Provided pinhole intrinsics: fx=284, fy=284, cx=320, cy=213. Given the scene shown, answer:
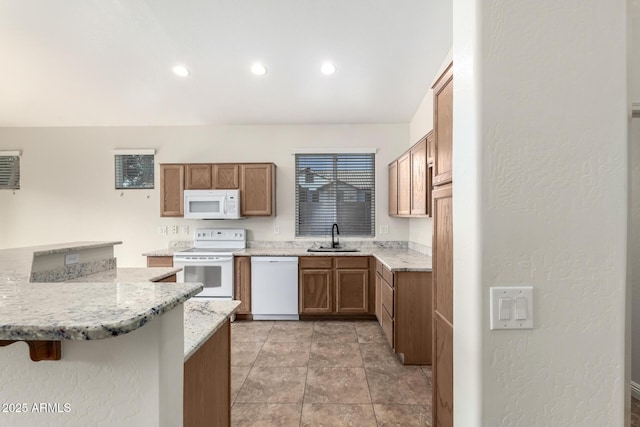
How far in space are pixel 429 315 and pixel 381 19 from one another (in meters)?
2.74

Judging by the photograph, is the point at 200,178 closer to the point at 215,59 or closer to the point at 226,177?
the point at 226,177

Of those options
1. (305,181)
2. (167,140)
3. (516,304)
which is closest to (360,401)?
(516,304)

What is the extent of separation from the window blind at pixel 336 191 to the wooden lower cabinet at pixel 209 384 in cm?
296

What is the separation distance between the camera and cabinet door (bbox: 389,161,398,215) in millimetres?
3757

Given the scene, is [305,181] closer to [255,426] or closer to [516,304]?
[255,426]

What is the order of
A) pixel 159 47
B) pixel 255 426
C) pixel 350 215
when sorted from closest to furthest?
pixel 255 426 < pixel 159 47 < pixel 350 215

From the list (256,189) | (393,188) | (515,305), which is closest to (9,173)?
(256,189)

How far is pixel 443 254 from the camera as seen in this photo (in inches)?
53.7

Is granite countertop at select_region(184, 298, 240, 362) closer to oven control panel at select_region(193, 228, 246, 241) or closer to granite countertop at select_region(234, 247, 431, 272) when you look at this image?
granite countertop at select_region(234, 247, 431, 272)

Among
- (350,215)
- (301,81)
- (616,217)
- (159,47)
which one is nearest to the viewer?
(616,217)

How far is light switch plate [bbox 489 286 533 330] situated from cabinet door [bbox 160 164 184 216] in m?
3.98

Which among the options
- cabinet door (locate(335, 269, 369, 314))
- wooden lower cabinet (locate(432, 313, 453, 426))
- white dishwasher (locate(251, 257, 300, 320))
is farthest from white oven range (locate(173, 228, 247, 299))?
wooden lower cabinet (locate(432, 313, 453, 426))

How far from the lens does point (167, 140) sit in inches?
172

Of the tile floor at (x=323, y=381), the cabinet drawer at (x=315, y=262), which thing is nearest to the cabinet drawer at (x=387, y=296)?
the tile floor at (x=323, y=381)
